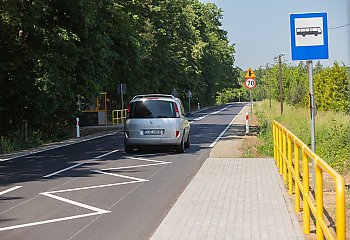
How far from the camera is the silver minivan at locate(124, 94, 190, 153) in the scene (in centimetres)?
1619

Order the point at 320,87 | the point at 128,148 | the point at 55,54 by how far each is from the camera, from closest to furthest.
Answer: the point at 128,148 < the point at 55,54 < the point at 320,87

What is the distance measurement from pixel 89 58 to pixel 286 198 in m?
18.5

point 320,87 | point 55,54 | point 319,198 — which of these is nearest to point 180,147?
point 55,54

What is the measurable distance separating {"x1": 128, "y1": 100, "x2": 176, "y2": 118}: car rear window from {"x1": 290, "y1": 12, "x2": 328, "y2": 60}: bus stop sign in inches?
325

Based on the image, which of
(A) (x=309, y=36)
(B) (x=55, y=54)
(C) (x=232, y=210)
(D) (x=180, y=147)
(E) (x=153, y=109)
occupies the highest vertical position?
(B) (x=55, y=54)

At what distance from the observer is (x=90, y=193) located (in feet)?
30.9

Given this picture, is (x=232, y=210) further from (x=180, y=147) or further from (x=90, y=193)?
(x=180, y=147)

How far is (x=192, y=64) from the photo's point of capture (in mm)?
68062

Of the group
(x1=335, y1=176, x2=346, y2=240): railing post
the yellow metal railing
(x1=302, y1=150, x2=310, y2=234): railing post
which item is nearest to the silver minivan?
(x1=302, y1=150, x2=310, y2=234): railing post

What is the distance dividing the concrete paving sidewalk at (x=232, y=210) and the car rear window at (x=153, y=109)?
15.8 feet

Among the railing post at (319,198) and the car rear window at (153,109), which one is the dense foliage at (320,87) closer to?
the car rear window at (153,109)

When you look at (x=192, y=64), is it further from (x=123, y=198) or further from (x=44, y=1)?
(x=123, y=198)

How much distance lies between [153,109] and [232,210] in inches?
356

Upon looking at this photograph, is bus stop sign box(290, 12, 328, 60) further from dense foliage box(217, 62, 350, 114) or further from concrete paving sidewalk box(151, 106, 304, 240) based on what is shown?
dense foliage box(217, 62, 350, 114)
